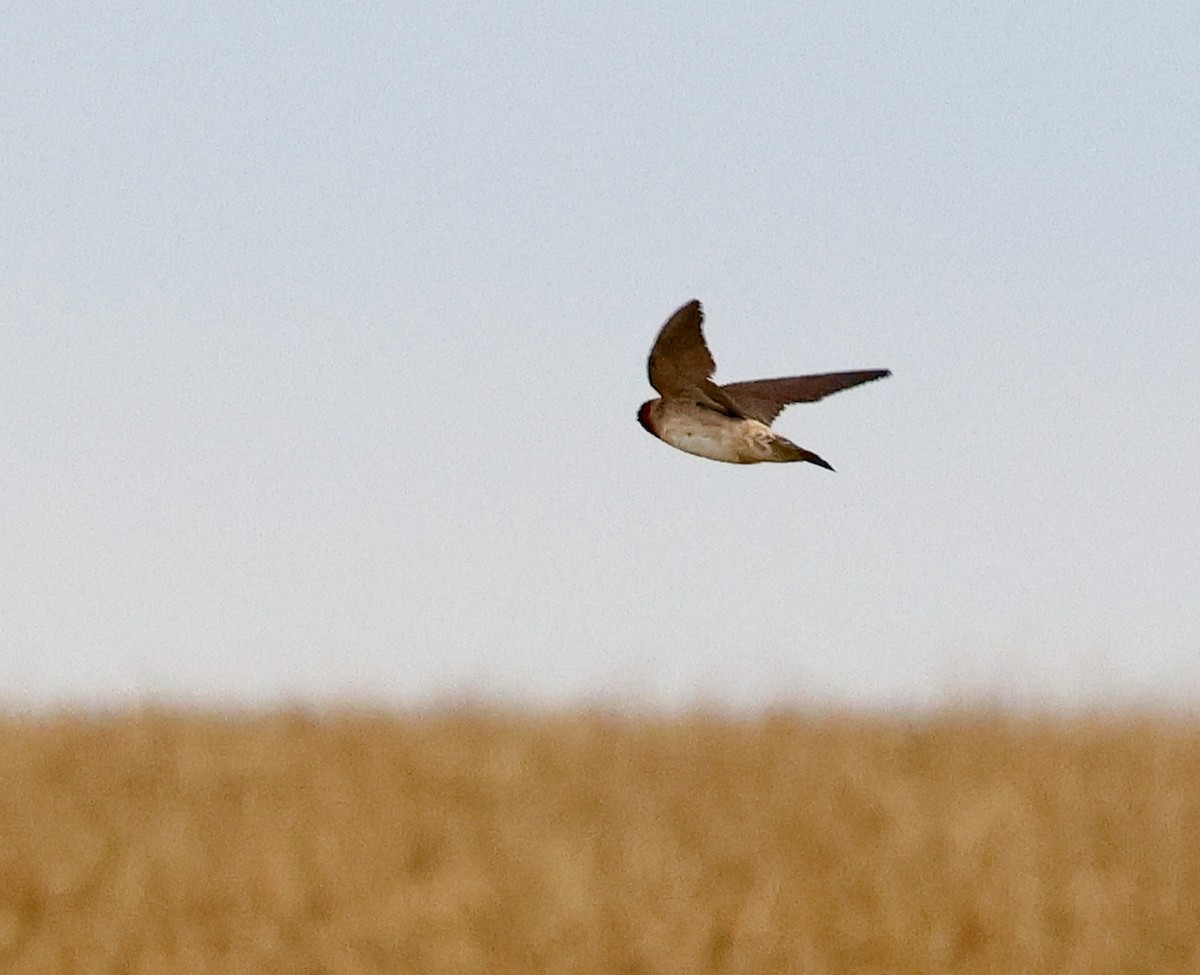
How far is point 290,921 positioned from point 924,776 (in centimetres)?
356

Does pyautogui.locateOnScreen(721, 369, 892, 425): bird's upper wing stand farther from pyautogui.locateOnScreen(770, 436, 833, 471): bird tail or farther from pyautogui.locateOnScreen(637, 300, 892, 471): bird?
pyautogui.locateOnScreen(770, 436, 833, 471): bird tail

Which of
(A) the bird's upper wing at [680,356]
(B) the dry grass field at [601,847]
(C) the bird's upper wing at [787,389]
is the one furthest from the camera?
(B) the dry grass field at [601,847]

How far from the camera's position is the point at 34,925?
28.3 feet

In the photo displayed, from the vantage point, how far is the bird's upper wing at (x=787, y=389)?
4008 millimetres

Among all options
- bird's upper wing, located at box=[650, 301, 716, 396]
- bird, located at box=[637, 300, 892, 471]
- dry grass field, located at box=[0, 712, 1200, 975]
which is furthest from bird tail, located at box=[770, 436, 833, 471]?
dry grass field, located at box=[0, 712, 1200, 975]

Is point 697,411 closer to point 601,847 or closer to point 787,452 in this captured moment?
point 787,452

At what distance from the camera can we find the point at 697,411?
12.4ft

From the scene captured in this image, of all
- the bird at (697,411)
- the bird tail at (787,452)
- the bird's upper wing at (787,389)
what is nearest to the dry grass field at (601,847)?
the bird's upper wing at (787,389)

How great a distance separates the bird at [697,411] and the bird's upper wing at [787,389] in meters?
0.06

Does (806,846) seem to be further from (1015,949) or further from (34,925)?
(34,925)

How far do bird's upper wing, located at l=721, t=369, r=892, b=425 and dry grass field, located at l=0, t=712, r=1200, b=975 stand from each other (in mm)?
4632

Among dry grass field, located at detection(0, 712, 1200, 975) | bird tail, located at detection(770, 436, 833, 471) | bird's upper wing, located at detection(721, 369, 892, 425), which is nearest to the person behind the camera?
bird tail, located at detection(770, 436, 833, 471)

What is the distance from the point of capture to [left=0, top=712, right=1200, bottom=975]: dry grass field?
27.1 feet

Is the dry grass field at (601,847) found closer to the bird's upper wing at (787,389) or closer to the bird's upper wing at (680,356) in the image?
the bird's upper wing at (787,389)
